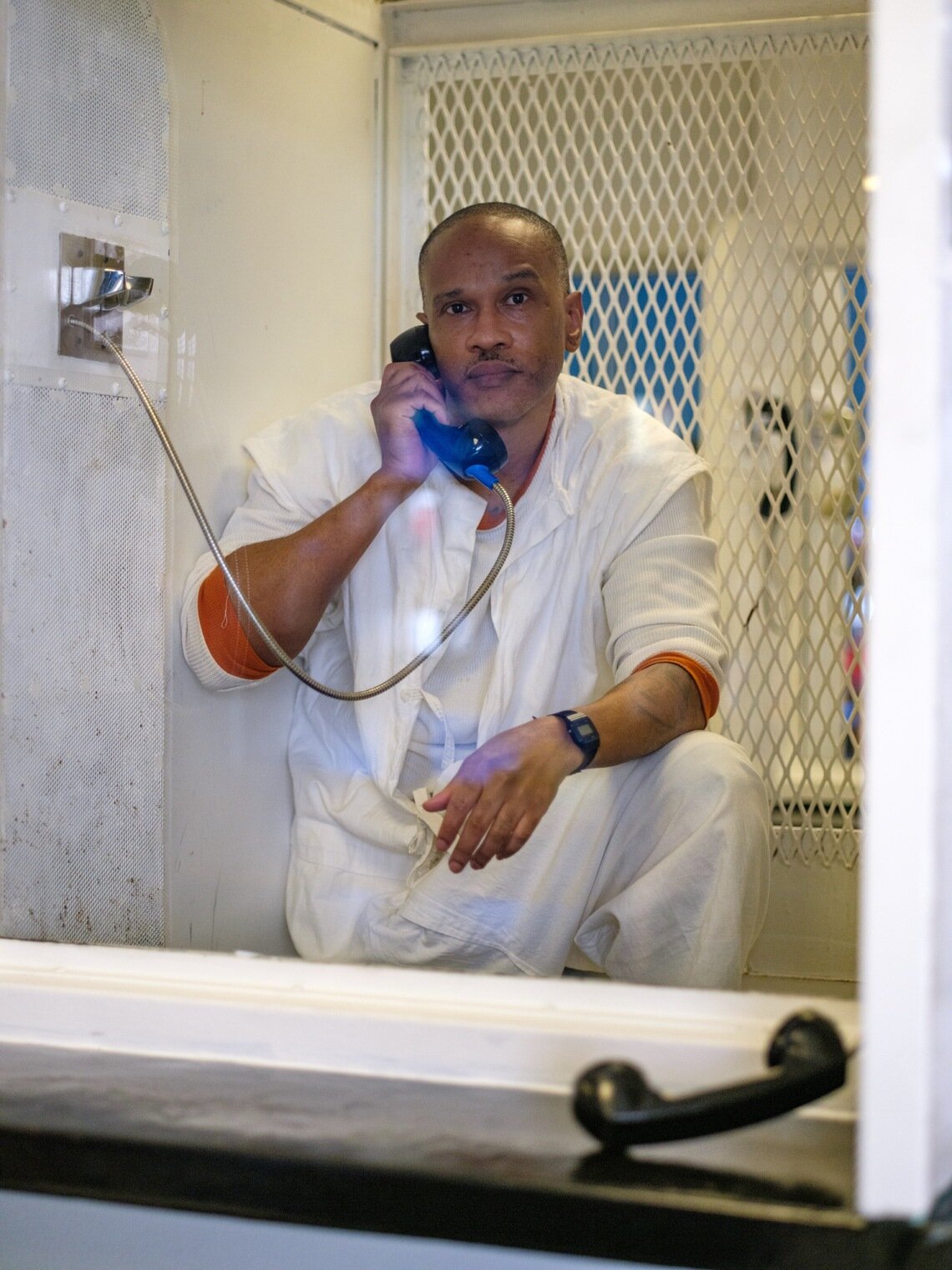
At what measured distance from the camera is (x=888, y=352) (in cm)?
60

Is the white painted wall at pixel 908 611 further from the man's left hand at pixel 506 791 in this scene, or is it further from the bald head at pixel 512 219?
the bald head at pixel 512 219

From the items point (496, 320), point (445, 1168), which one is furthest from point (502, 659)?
point (445, 1168)

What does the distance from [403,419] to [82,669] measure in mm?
577

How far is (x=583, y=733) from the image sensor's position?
1.57 m

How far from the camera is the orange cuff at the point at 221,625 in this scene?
159 cm

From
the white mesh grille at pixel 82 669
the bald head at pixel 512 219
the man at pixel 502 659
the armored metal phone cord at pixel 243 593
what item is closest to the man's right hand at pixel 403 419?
the man at pixel 502 659

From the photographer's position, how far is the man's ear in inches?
78.3

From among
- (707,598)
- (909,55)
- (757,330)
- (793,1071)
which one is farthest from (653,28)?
(793,1071)

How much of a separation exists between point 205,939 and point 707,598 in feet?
2.51

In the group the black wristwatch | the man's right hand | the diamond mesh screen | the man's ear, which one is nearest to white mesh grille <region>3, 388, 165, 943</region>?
the man's right hand

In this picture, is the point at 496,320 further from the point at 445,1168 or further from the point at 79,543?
the point at 445,1168

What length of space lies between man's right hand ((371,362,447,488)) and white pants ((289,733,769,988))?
1.55 feet

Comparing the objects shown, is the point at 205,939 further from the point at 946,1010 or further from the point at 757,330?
the point at 757,330

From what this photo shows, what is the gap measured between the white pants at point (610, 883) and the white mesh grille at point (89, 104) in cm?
87
